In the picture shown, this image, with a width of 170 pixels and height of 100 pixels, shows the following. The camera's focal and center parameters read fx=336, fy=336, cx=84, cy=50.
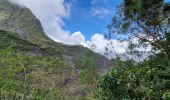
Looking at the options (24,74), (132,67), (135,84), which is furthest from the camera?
(24,74)

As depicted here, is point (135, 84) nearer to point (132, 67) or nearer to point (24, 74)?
point (132, 67)

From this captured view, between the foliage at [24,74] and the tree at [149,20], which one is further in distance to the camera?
the foliage at [24,74]

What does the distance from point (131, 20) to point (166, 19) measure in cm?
308

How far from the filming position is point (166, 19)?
2589 centimetres

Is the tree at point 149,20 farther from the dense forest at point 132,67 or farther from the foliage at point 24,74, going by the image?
the foliage at point 24,74

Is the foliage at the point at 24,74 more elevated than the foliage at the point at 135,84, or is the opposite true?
the foliage at the point at 24,74

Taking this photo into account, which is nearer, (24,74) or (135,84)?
(135,84)

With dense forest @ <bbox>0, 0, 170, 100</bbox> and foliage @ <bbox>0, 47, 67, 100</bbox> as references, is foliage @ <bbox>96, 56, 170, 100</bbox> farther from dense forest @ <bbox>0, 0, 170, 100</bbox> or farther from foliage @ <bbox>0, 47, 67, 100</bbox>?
foliage @ <bbox>0, 47, 67, 100</bbox>

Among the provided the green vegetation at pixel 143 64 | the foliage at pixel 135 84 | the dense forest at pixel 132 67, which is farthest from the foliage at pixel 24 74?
the foliage at pixel 135 84

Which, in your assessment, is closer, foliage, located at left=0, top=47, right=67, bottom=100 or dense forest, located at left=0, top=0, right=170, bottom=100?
dense forest, located at left=0, top=0, right=170, bottom=100

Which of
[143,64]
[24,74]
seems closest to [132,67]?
[143,64]

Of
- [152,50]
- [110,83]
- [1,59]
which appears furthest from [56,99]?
[110,83]

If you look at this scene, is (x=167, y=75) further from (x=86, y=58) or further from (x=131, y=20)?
(x=86, y=58)

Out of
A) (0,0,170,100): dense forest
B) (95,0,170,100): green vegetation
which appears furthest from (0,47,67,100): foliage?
(95,0,170,100): green vegetation
